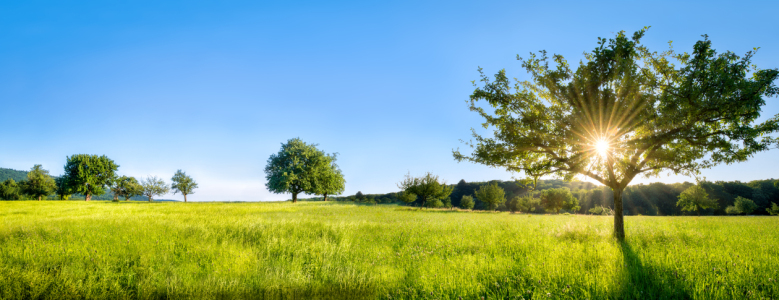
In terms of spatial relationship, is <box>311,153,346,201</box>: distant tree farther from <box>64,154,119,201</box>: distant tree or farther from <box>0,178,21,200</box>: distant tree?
<box>0,178,21,200</box>: distant tree

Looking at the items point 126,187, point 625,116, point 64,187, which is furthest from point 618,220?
point 126,187

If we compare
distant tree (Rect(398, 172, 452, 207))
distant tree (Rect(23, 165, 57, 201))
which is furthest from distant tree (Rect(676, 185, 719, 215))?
distant tree (Rect(23, 165, 57, 201))

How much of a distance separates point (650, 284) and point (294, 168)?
4917 centimetres

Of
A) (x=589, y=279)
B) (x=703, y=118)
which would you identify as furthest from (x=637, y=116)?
(x=589, y=279)

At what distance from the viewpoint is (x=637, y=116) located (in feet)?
28.3

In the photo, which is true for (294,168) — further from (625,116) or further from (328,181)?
(625,116)

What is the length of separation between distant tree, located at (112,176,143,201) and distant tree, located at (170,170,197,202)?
8.77 m

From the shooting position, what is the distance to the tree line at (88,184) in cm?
5534

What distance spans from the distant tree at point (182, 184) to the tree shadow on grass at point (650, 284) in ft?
267

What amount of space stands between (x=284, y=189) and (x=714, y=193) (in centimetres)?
11172

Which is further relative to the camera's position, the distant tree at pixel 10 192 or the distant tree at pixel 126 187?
the distant tree at pixel 10 192

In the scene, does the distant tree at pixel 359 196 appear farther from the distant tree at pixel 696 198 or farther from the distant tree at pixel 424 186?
the distant tree at pixel 696 198

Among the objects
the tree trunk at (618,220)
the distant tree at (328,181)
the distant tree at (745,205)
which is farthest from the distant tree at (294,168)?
the distant tree at (745,205)

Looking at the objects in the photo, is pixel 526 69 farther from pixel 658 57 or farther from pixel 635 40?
pixel 658 57
